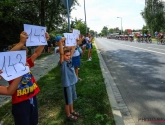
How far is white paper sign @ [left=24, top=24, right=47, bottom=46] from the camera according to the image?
2.61 m

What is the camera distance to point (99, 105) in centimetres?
450

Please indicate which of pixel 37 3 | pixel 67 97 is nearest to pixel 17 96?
pixel 67 97

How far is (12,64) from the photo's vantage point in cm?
209

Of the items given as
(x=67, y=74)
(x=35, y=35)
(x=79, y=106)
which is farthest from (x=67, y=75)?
(x=35, y=35)

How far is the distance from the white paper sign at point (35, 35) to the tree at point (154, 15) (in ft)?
162

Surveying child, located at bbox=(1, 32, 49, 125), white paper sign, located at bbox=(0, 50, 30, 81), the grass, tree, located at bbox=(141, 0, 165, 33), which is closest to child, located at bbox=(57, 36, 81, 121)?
the grass

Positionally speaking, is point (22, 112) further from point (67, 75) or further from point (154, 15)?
point (154, 15)

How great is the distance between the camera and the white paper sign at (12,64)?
2.01m

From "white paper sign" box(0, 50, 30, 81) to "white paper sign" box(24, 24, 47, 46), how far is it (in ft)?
1.53

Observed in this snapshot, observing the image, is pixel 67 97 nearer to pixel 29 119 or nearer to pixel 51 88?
pixel 29 119

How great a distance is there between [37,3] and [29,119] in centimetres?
1945

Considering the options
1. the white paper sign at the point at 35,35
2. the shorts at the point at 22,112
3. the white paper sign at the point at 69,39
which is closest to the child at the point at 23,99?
the shorts at the point at 22,112

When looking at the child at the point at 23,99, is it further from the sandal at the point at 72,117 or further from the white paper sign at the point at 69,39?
the white paper sign at the point at 69,39

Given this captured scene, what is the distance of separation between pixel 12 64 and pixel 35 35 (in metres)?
0.78
